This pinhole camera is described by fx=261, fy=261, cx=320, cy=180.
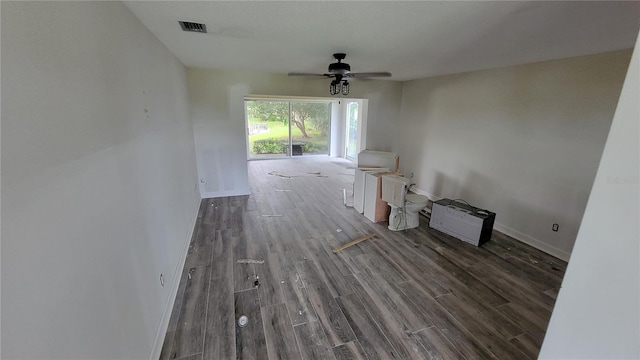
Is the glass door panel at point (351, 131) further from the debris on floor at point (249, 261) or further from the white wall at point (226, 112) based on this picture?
the debris on floor at point (249, 261)

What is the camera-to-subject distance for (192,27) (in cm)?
208

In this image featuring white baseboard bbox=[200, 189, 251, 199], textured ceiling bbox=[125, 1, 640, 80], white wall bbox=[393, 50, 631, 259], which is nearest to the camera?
textured ceiling bbox=[125, 1, 640, 80]

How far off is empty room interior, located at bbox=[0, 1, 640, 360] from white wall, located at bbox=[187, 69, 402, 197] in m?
0.03

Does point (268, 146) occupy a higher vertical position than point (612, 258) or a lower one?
lower

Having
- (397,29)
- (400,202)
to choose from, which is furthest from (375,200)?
(397,29)

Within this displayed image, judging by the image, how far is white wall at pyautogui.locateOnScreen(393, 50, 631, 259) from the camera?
8.89 ft

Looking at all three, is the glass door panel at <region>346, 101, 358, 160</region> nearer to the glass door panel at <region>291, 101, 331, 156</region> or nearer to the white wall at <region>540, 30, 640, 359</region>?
the glass door panel at <region>291, 101, 331, 156</region>

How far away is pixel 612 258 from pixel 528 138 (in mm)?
3037

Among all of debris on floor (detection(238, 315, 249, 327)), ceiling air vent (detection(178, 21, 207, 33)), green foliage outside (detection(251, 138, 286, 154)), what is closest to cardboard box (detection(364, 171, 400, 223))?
debris on floor (detection(238, 315, 249, 327))

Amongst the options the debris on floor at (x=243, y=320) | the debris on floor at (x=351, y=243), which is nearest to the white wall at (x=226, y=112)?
the debris on floor at (x=351, y=243)

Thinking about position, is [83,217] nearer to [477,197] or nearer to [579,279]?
[579,279]

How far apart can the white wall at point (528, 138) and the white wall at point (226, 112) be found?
2002 mm

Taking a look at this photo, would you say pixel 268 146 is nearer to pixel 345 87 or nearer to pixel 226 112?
pixel 226 112

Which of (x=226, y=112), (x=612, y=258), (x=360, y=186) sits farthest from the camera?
(x=226, y=112)
